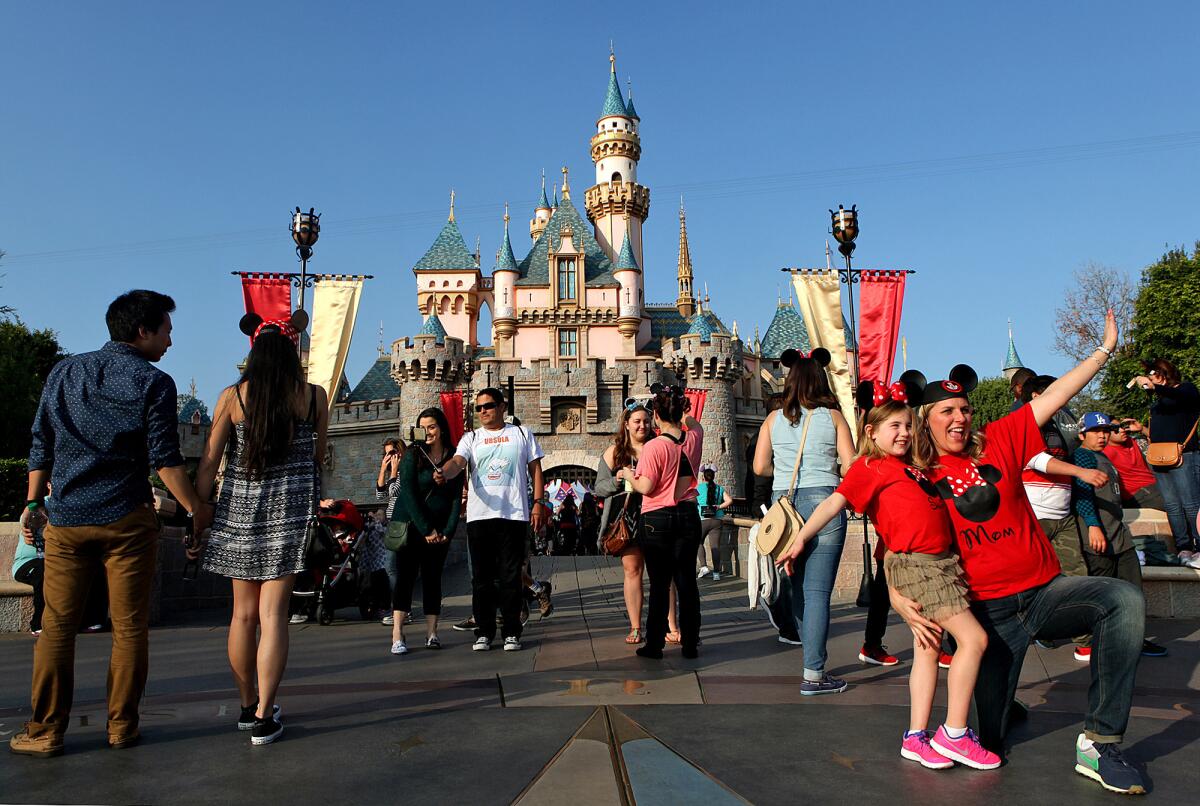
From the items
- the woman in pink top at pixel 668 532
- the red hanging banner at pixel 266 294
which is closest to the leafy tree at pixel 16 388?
the red hanging banner at pixel 266 294

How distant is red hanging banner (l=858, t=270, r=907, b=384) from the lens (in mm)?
12852

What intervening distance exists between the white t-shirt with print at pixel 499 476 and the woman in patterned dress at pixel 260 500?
1.86 m

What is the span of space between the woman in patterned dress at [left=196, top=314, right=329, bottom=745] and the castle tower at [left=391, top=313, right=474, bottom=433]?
96.5ft

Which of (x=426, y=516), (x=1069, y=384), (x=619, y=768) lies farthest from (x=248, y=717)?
(x=1069, y=384)

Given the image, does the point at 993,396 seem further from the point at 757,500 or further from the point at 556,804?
the point at 556,804

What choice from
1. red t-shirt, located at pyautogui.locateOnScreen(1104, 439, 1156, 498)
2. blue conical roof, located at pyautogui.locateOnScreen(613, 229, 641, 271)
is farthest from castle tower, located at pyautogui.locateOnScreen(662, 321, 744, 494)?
red t-shirt, located at pyautogui.locateOnScreen(1104, 439, 1156, 498)

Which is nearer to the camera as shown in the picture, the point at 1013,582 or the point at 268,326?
the point at 1013,582

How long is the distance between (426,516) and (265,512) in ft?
7.11

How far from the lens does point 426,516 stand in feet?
18.5

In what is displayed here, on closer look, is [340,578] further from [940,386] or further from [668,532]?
[940,386]

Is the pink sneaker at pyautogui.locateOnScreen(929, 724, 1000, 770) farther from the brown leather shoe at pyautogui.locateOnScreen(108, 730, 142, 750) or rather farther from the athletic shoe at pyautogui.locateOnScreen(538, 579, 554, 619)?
the athletic shoe at pyautogui.locateOnScreen(538, 579, 554, 619)

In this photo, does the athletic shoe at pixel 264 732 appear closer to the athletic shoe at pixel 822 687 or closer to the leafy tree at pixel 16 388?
the athletic shoe at pixel 822 687

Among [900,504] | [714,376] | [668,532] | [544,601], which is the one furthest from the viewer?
[714,376]

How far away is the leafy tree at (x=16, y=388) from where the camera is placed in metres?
27.7
